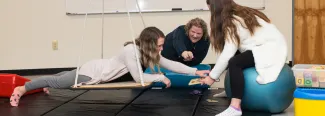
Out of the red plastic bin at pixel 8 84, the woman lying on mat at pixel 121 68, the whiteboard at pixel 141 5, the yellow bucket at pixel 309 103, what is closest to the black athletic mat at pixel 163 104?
the woman lying on mat at pixel 121 68

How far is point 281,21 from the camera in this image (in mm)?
5949

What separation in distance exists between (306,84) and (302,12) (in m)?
2.01

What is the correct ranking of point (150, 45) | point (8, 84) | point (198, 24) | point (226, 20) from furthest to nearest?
point (198, 24) < point (8, 84) < point (150, 45) < point (226, 20)

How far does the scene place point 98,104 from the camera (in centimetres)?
353

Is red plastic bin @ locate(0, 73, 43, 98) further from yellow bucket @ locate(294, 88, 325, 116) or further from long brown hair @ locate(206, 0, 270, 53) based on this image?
yellow bucket @ locate(294, 88, 325, 116)

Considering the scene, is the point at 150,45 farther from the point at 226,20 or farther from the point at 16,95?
the point at 16,95

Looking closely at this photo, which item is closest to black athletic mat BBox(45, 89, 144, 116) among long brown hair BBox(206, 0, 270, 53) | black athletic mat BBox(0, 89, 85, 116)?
black athletic mat BBox(0, 89, 85, 116)

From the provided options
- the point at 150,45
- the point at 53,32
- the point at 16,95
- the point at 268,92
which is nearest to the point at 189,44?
the point at 150,45

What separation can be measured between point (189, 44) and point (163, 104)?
113 cm

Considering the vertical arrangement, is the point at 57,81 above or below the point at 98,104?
above

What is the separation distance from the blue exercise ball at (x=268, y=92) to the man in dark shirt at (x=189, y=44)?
3.91ft

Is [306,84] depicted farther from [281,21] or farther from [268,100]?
[281,21]

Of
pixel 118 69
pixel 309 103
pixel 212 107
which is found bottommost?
pixel 212 107

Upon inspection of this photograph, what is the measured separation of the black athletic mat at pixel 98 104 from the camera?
3204 mm
